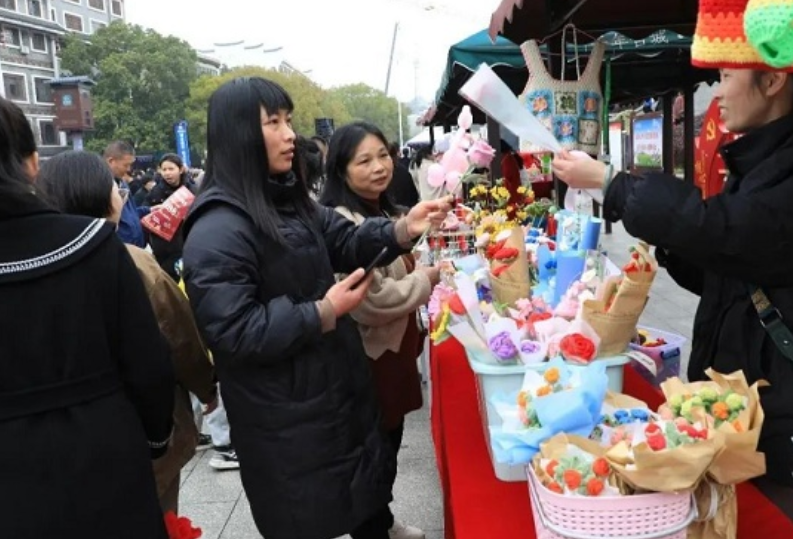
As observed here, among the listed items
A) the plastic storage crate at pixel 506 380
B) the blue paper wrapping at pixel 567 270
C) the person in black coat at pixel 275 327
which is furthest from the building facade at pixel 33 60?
the plastic storage crate at pixel 506 380

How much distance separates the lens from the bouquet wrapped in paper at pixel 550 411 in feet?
4.09

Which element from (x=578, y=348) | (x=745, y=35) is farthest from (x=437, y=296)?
(x=745, y=35)

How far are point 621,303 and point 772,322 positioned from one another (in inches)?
12.2

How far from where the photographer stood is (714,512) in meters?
1.17

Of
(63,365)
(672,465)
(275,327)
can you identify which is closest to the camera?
(672,465)

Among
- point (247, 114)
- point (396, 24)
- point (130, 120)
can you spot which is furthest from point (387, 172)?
point (130, 120)

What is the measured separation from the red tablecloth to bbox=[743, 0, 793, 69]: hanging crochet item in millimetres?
940

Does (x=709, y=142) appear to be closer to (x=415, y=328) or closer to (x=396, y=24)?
(x=415, y=328)

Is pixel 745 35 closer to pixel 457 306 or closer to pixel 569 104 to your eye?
pixel 457 306

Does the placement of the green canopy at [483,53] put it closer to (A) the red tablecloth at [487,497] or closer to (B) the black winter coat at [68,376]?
(A) the red tablecloth at [487,497]

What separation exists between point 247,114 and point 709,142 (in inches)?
167

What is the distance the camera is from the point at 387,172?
9.46 feet

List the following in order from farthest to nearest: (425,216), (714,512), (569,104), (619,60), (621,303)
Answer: (619,60) < (569,104) < (425,216) < (621,303) < (714,512)

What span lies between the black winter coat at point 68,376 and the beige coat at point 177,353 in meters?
0.50
